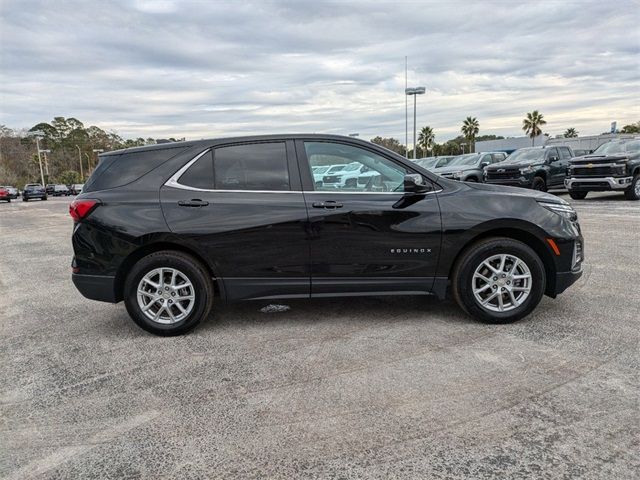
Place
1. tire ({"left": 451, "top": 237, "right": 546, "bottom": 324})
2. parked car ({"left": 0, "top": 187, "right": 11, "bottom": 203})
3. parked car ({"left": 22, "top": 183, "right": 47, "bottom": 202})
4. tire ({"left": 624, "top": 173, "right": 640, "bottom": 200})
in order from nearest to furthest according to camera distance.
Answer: tire ({"left": 451, "top": 237, "right": 546, "bottom": 324}), tire ({"left": 624, "top": 173, "right": 640, "bottom": 200}), parked car ({"left": 0, "top": 187, "right": 11, "bottom": 203}), parked car ({"left": 22, "top": 183, "right": 47, "bottom": 202})

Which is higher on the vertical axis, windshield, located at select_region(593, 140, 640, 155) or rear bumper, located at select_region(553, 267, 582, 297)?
windshield, located at select_region(593, 140, 640, 155)

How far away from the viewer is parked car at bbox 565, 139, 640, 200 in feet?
49.2

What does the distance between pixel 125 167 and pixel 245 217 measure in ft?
3.98

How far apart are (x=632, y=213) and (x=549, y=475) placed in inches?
472

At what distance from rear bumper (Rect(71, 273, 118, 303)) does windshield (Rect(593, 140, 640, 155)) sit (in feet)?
52.7

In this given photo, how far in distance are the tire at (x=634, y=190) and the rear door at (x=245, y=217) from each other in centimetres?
1475

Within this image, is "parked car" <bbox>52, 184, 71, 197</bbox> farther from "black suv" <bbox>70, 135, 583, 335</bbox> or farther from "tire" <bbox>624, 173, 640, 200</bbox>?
"black suv" <bbox>70, 135, 583, 335</bbox>

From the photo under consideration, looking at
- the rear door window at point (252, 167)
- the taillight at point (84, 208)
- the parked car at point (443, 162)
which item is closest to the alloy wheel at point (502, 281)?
the rear door window at point (252, 167)

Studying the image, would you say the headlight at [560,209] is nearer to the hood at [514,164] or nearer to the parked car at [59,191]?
the hood at [514,164]

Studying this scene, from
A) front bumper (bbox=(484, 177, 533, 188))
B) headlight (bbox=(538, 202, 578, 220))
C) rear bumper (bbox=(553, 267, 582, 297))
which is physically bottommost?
rear bumper (bbox=(553, 267, 582, 297))

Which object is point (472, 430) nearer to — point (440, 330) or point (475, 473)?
point (475, 473)

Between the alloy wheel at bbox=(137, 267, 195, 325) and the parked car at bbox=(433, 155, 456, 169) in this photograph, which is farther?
the parked car at bbox=(433, 155, 456, 169)

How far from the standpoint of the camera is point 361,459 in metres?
2.56

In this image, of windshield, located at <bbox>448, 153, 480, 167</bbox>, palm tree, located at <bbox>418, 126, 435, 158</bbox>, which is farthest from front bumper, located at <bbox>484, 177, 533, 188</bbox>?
palm tree, located at <bbox>418, 126, 435, 158</bbox>
